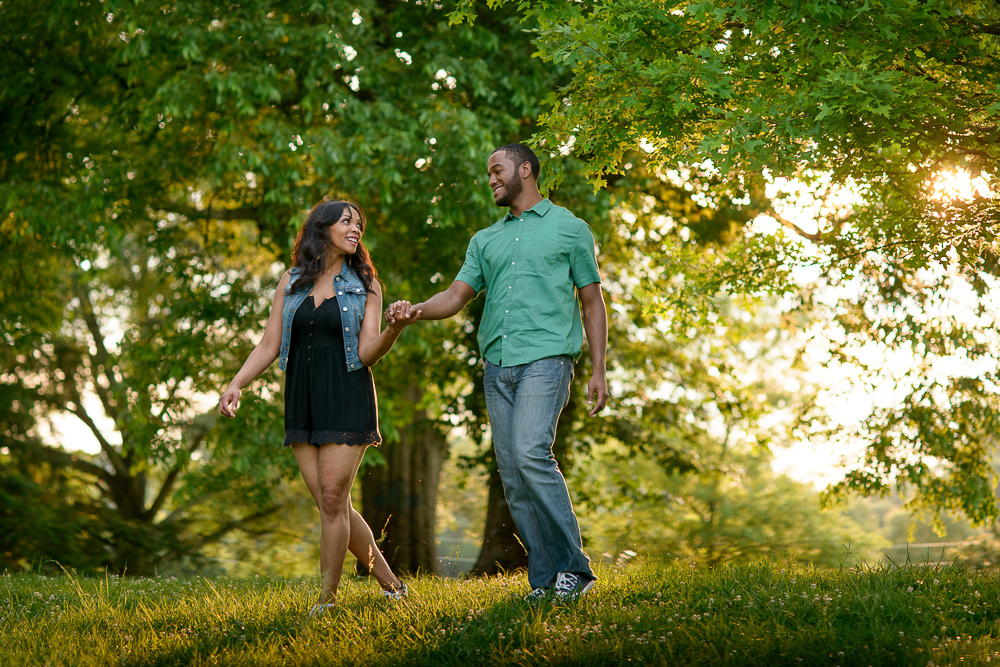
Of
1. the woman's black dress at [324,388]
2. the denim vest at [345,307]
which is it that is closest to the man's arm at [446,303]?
the denim vest at [345,307]

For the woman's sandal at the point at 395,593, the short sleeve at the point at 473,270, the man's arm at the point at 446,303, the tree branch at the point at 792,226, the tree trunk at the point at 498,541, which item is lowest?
the tree trunk at the point at 498,541

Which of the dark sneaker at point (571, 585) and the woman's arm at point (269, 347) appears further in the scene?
the woman's arm at point (269, 347)

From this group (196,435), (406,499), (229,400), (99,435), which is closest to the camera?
(229,400)

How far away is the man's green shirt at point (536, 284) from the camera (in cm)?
433

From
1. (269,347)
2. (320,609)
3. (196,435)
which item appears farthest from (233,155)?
(196,435)

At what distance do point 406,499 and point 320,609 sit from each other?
8593mm

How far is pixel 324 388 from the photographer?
4527 millimetres

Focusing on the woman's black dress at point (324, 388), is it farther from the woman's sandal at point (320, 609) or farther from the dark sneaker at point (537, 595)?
the dark sneaker at point (537, 595)

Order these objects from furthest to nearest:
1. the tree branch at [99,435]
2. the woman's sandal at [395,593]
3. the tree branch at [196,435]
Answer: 1. the tree branch at [99,435]
2. the tree branch at [196,435]
3. the woman's sandal at [395,593]

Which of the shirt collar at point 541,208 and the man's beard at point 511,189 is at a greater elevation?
the man's beard at point 511,189

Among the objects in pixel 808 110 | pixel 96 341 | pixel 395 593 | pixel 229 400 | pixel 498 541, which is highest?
pixel 808 110

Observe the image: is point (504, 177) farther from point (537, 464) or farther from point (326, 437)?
point (326, 437)

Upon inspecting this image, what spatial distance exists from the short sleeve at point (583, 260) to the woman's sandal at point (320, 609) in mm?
1944

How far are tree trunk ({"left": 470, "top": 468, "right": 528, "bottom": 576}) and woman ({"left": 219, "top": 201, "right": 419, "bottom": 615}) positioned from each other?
239 inches
